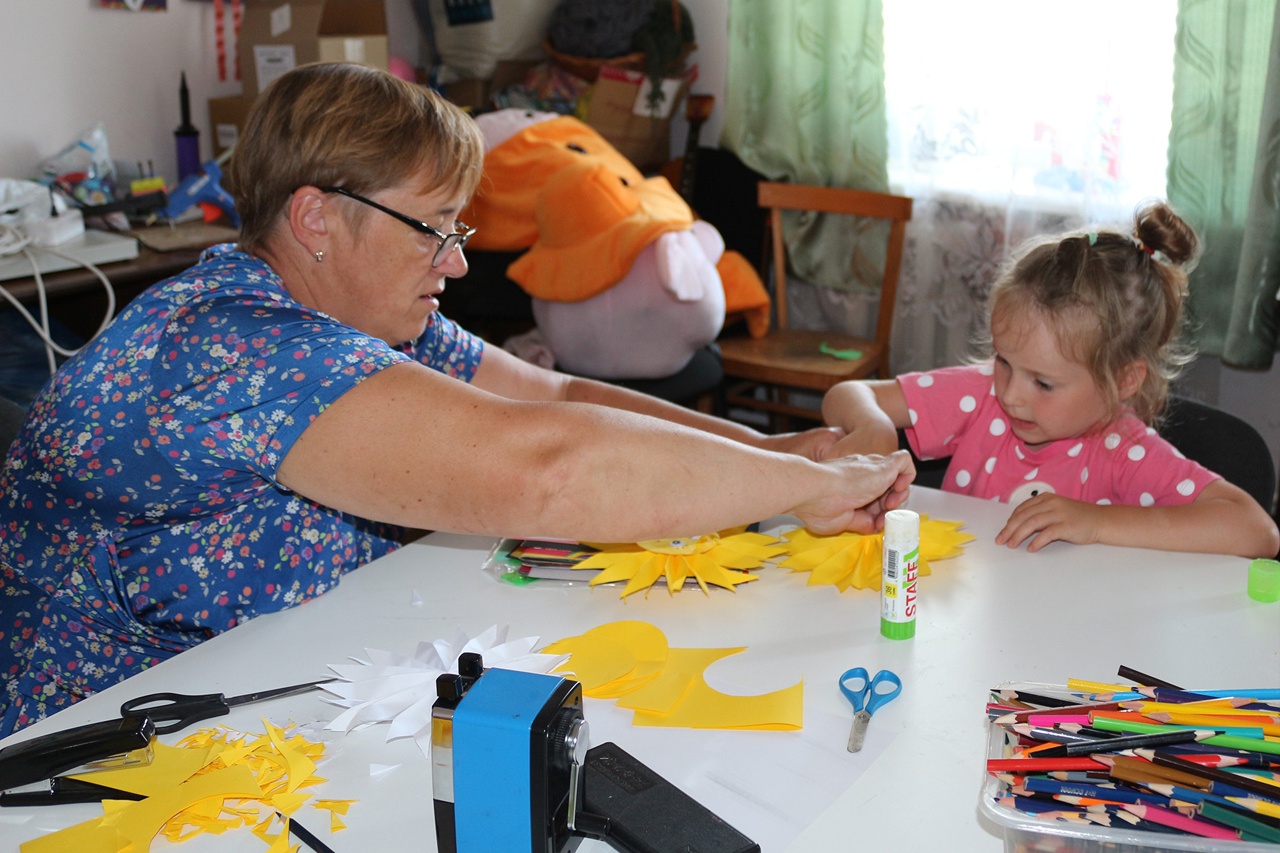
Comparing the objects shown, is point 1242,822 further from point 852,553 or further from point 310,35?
point 310,35

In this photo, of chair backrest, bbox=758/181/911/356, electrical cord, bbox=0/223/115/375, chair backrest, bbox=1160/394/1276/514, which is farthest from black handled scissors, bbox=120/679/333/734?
chair backrest, bbox=758/181/911/356

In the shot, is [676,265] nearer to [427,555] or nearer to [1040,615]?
[427,555]

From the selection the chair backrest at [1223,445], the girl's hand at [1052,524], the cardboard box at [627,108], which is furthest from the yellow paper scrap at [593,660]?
the cardboard box at [627,108]

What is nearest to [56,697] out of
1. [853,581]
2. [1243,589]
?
[853,581]

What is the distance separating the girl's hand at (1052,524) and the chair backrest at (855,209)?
6.23 ft

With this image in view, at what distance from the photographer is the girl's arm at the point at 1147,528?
1442mm

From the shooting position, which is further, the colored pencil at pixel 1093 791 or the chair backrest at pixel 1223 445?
the chair backrest at pixel 1223 445

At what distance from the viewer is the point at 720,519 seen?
1241 mm

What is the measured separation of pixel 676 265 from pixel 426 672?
1.89 meters

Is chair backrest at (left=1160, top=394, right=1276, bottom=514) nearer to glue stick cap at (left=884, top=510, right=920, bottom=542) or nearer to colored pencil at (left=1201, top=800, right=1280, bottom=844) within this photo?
glue stick cap at (left=884, top=510, right=920, bottom=542)

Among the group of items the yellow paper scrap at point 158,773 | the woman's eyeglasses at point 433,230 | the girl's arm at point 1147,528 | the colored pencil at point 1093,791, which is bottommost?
the yellow paper scrap at point 158,773

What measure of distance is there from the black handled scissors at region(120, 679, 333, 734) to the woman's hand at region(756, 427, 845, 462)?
82cm

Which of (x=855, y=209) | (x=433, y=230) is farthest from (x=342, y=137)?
(x=855, y=209)

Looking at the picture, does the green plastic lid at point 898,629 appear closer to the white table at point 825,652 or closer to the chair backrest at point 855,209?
the white table at point 825,652
